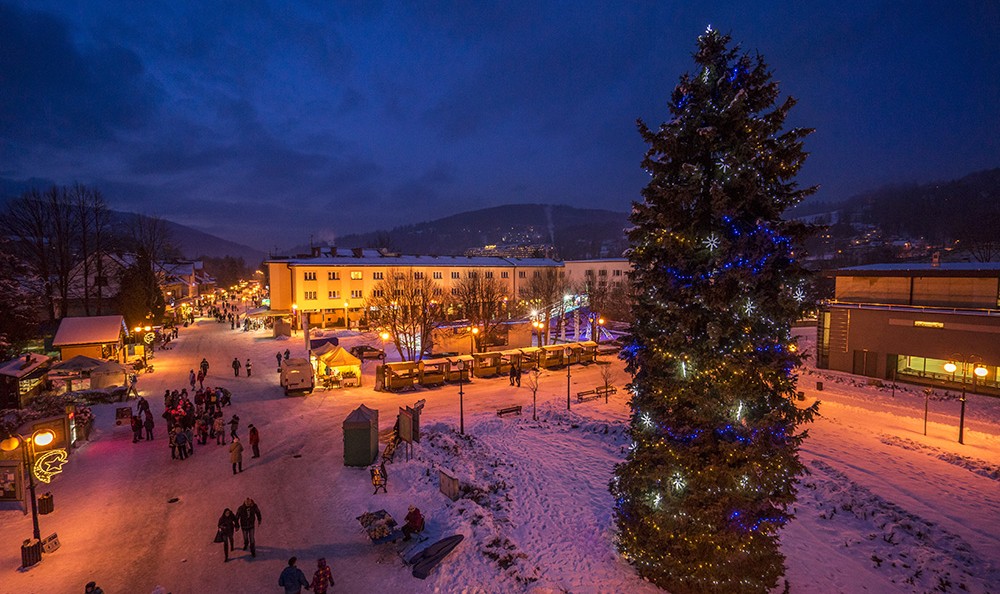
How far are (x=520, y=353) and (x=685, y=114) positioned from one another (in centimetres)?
2428

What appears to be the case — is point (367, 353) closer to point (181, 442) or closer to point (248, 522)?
point (181, 442)

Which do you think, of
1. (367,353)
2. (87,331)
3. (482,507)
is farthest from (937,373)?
(87,331)

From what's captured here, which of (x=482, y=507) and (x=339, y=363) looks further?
(x=339, y=363)

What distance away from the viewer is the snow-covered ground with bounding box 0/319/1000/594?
397 inches

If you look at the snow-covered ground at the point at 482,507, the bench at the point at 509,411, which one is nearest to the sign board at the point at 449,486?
the snow-covered ground at the point at 482,507

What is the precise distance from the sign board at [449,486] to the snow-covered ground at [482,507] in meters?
0.28

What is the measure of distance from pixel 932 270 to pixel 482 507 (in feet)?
110

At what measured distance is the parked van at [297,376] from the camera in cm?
2514

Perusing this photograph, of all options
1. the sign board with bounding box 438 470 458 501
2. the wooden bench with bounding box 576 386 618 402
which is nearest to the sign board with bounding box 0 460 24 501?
the sign board with bounding box 438 470 458 501

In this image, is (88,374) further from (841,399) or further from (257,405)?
(841,399)

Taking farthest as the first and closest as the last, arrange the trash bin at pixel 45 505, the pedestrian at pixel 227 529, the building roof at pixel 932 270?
the building roof at pixel 932 270
the trash bin at pixel 45 505
the pedestrian at pixel 227 529

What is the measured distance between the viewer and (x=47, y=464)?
44.2 ft

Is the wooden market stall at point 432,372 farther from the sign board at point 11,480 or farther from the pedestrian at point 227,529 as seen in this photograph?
the sign board at point 11,480

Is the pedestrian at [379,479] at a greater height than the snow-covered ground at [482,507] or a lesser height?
greater
